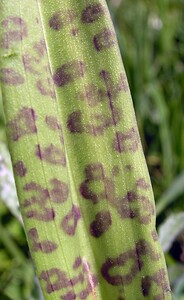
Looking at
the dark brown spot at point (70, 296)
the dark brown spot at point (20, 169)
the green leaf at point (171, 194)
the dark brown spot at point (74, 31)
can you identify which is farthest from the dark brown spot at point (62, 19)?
the green leaf at point (171, 194)

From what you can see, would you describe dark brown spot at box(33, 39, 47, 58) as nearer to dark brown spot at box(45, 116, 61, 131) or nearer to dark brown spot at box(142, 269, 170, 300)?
dark brown spot at box(45, 116, 61, 131)

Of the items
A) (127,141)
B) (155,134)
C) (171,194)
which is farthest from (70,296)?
(155,134)

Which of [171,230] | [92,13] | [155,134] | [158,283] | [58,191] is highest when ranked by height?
[92,13]

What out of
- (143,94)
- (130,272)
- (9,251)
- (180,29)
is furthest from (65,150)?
(180,29)

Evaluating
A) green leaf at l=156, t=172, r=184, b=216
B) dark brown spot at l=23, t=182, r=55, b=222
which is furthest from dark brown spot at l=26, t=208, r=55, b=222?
green leaf at l=156, t=172, r=184, b=216

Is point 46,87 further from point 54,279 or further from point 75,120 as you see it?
point 54,279

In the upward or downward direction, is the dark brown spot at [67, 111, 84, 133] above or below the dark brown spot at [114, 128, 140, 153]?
above
